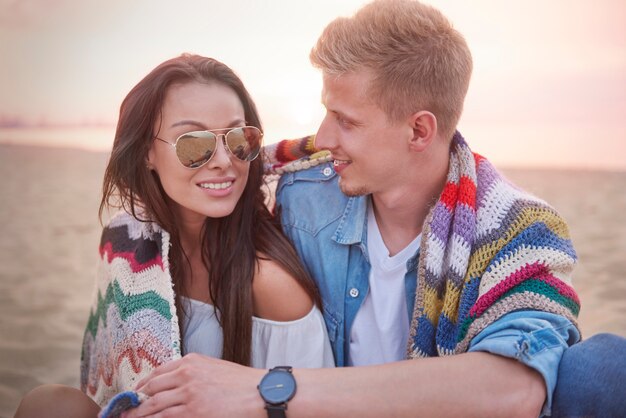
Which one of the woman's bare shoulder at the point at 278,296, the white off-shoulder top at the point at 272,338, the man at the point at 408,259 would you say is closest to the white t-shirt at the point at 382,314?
the man at the point at 408,259

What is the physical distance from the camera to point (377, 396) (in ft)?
6.72

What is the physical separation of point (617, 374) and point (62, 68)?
9.49 meters

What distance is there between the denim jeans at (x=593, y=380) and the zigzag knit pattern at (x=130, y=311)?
4.27 ft

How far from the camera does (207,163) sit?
8.55 feet

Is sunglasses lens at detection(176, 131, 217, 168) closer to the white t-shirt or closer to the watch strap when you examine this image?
the white t-shirt

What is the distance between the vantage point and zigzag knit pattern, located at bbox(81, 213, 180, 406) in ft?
8.23

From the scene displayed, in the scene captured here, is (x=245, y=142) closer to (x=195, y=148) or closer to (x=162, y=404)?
(x=195, y=148)

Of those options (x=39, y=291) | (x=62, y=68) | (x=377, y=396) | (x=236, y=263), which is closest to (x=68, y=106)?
(x=62, y=68)

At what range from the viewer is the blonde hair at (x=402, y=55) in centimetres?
262

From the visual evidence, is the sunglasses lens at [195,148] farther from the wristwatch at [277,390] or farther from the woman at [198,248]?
the wristwatch at [277,390]

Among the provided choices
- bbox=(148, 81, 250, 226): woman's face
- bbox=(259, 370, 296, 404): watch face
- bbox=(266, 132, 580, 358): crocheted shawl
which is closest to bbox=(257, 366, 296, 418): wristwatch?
bbox=(259, 370, 296, 404): watch face

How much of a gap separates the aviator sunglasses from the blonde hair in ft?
1.41

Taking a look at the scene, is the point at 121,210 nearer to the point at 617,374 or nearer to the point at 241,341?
the point at 241,341

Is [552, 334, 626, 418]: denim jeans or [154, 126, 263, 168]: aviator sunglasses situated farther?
[154, 126, 263, 168]: aviator sunglasses
